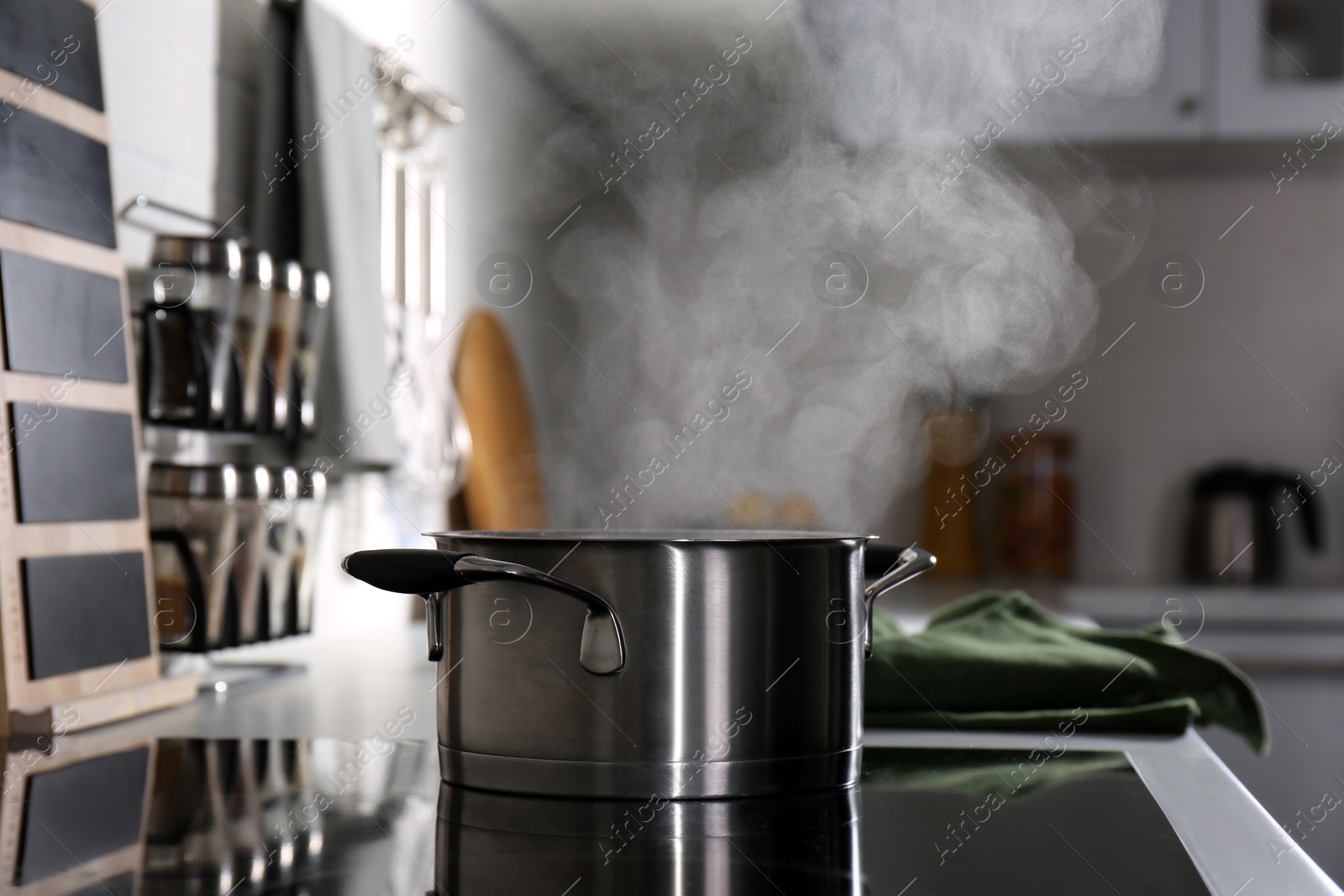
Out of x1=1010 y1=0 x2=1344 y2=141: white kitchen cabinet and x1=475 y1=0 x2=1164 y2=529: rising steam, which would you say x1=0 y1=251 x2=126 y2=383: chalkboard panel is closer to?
x1=475 y1=0 x2=1164 y2=529: rising steam

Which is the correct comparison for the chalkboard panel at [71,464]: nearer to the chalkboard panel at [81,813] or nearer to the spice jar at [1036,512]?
the chalkboard panel at [81,813]

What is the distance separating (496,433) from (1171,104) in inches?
50.7

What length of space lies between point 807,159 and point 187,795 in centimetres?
210

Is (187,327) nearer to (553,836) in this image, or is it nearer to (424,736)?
(424,736)

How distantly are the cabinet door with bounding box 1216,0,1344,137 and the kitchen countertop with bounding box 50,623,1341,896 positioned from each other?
5.49 ft

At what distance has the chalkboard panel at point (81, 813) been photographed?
485mm

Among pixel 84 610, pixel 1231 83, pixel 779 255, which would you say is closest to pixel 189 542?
pixel 84 610

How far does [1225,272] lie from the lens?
8.04ft

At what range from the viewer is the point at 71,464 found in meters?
0.85

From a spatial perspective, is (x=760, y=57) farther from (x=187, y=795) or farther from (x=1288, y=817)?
(x=187, y=795)

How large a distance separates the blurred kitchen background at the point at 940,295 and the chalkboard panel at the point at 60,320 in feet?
2.78

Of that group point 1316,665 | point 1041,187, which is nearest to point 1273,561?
point 1316,665

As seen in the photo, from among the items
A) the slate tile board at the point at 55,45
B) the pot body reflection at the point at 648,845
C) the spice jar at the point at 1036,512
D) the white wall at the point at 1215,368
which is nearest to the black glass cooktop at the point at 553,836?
the pot body reflection at the point at 648,845

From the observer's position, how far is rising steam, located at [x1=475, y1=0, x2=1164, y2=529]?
2342mm
